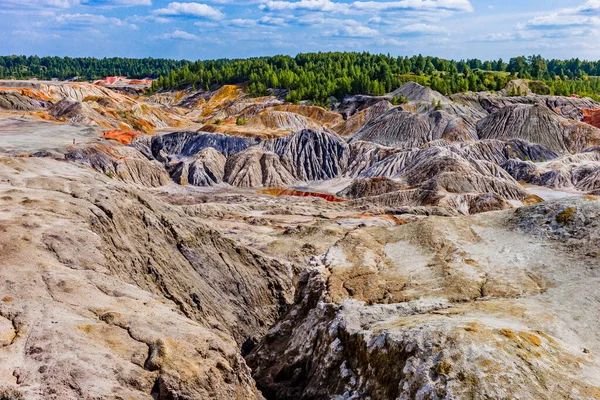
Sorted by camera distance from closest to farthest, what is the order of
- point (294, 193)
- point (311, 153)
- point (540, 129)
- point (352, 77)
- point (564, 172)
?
point (294, 193), point (564, 172), point (311, 153), point (540, 129), point (352, 77)

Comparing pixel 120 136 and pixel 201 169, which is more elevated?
pixel 120 136

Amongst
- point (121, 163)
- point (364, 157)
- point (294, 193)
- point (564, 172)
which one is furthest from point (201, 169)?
point (564, 172)

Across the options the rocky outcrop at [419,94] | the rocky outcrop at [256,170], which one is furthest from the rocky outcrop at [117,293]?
the rocky outcrop at [419,94]

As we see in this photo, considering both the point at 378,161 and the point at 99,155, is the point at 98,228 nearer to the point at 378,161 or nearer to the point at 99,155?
the point at 99,155

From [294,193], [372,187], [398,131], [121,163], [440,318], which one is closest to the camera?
[440,318]

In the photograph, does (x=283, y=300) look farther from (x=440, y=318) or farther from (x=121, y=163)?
(x=121, y=163)

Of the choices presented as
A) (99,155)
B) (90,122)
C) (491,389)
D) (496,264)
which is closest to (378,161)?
(99,155)

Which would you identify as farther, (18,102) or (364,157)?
(18,102)

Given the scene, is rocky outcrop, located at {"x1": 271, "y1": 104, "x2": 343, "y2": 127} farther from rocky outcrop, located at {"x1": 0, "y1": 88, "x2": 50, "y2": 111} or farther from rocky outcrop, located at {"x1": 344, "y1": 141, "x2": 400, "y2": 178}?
rocky outcrop, located at {"x1": 0, "y1": 88, "x2": 50, "y2": 111}
